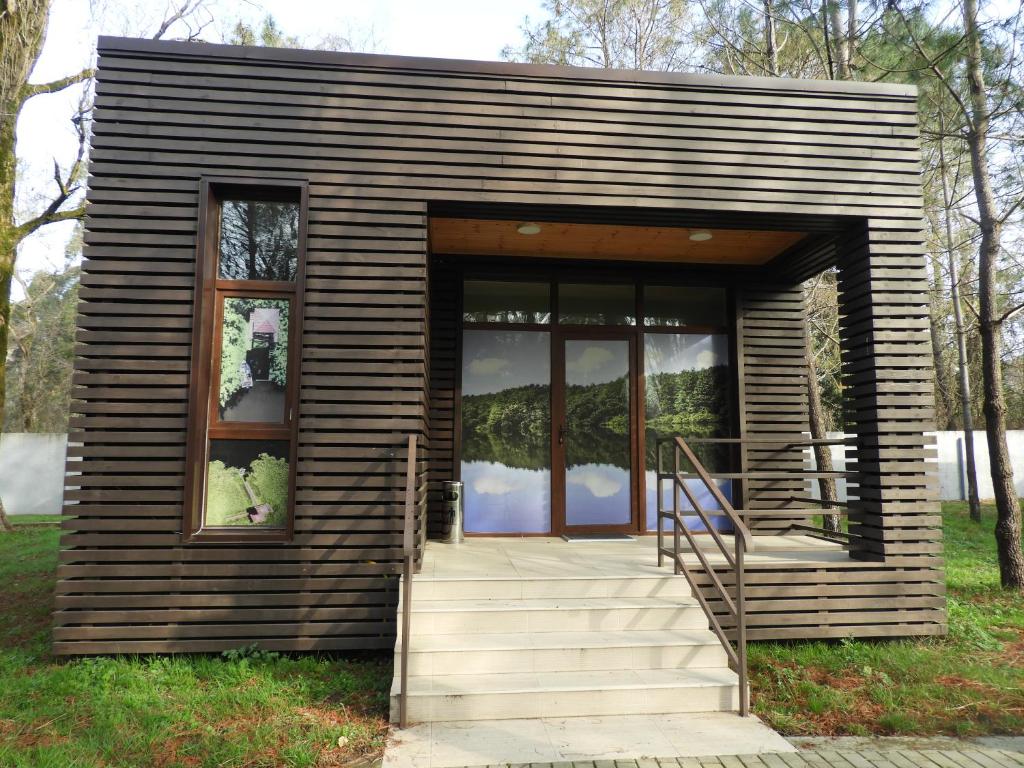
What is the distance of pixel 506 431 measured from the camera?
6.01m

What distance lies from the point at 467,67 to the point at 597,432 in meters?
3.30

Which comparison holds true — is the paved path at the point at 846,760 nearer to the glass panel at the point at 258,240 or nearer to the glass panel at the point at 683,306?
the glass panel at the point at 258,240

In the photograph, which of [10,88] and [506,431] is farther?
[10,88]

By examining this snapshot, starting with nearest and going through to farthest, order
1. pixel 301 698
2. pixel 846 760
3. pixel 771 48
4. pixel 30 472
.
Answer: pixel 846 760 → pixel 301 698 → pixel 771 48 → pixel 30 472

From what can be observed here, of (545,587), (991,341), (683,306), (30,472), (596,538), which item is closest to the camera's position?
(545,587)

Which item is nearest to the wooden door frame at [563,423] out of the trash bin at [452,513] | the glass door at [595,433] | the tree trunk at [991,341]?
the glass door at [595,433]

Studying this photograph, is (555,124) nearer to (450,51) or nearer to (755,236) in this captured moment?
(755,236)

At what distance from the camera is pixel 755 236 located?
5273 mm

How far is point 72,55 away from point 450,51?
6.87 meters

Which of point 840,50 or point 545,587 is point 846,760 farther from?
point 840,50

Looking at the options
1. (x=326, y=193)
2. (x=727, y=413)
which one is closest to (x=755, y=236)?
(x=727, y=413)

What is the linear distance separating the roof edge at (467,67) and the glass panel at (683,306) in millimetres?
2044

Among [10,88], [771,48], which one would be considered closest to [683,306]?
[771,48]

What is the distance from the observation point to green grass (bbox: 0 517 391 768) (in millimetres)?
2877
